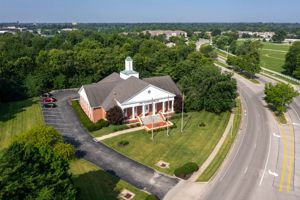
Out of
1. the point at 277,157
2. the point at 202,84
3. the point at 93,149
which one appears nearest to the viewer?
the point at 277,157

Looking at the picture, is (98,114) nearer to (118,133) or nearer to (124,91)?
(124,91)

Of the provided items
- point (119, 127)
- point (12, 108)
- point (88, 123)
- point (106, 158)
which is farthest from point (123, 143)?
point (12, 108)

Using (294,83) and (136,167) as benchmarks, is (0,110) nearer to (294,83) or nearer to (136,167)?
(136,167)

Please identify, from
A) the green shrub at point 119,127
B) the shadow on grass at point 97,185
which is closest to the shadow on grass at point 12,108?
the green shrub at point 119,127

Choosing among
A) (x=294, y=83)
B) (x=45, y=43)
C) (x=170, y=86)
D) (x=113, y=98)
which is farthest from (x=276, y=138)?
(x=45, y=43)

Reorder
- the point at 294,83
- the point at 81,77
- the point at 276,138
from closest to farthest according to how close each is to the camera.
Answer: the point at 276,138 → the point at 81,77 → the point at 294,83

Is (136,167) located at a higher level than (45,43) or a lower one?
lower
